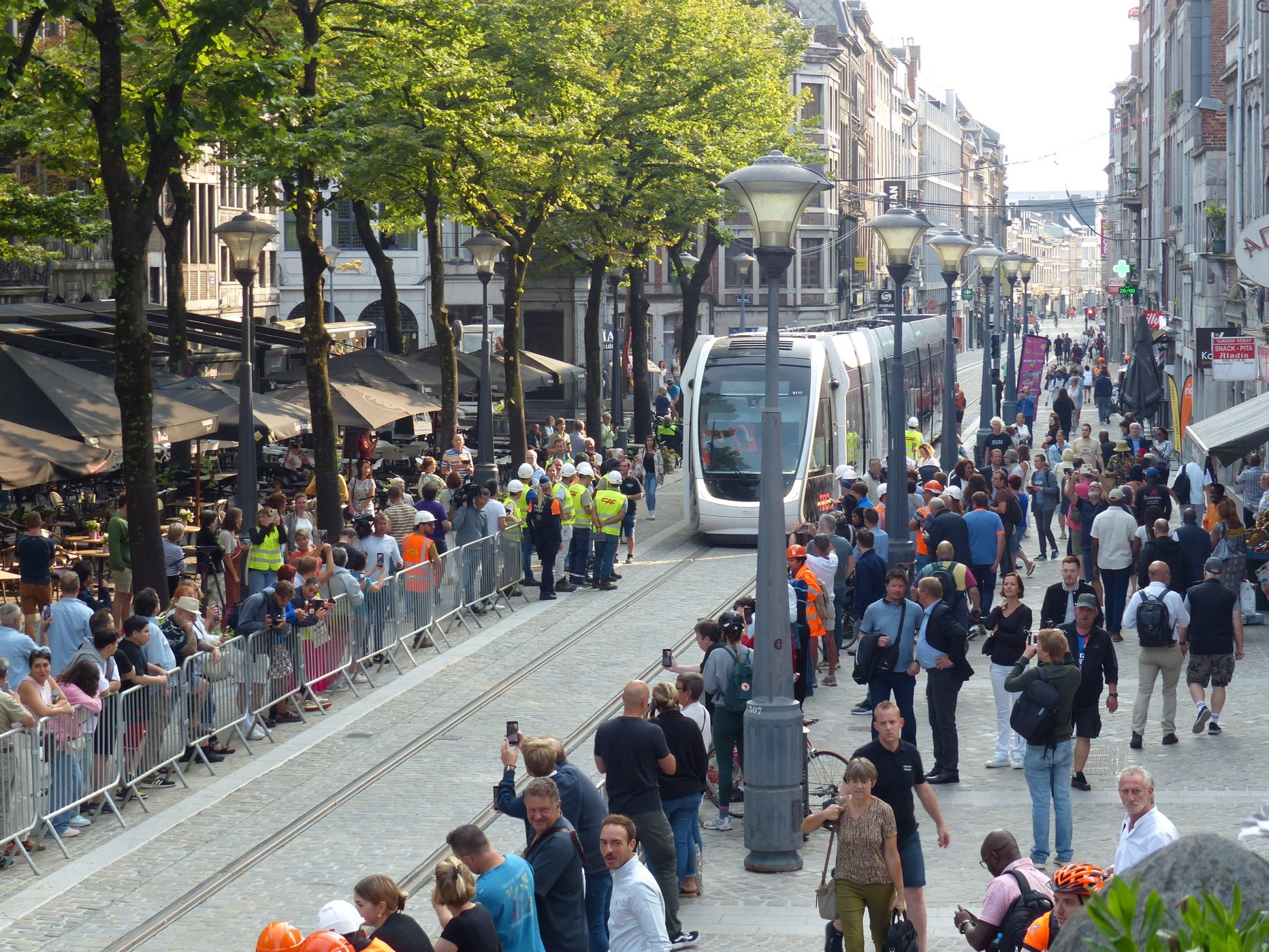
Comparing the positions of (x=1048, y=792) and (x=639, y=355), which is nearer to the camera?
(x=1048, y=792)

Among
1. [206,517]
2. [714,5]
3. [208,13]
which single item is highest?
[714,5]

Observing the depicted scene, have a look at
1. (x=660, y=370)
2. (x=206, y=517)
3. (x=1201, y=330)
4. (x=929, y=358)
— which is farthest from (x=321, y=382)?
(x=660, y=370)

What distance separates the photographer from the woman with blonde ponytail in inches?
289

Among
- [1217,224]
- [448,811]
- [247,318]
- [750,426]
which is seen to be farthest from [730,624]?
[1217,224]

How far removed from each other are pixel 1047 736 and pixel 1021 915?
3610 mm

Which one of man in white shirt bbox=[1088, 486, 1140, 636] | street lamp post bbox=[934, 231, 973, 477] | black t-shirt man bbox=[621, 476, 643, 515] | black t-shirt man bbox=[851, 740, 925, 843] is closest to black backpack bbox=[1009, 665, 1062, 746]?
black t-shirt man bbox=[851, 740, 925, 843]

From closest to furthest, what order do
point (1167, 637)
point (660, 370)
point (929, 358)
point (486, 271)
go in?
point (1167, 637), point (486, 271), point (929, 358), point (660, 370)

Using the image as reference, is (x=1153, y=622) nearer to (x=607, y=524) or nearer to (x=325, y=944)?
(x=325, y=944)

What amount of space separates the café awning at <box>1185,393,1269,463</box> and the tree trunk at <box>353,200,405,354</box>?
14.7 m

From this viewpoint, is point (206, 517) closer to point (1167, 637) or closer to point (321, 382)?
point (321, 382)

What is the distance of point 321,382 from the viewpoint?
2255 cm

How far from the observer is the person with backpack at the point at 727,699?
12.5 m

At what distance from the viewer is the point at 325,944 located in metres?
6.85

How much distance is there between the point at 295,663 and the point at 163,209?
31135mm
